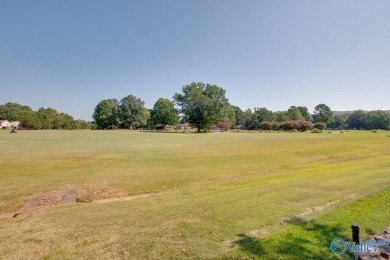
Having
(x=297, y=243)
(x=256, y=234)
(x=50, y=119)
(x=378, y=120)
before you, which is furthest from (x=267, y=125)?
(x=297, y=243)

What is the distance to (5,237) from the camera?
5695mm

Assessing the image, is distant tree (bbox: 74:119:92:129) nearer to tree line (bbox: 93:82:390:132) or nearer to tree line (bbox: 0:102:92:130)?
tree line (bbox: 0:102:92:130)

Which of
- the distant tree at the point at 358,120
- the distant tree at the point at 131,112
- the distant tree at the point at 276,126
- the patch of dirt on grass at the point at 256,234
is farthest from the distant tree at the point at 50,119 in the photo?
the distant tree at the point at 358,120

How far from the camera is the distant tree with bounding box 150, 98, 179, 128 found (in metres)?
109

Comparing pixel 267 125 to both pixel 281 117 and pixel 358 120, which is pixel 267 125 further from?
pixel 358 120

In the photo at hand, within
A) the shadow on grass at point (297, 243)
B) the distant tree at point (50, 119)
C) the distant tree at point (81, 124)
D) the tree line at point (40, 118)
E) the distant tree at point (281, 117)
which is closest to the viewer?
the shadow on grass at point (297, 243)

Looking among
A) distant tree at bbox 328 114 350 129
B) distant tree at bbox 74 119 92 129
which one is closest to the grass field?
distant tree at bbox 74 119 92 129

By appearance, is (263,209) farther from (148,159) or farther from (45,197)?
(148,159)

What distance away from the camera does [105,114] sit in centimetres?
12262

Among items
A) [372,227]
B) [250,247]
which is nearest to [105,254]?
[250,247]

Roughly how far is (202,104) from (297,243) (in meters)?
83.2

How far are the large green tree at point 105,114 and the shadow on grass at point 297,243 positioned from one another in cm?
12588

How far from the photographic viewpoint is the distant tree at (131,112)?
398 ft

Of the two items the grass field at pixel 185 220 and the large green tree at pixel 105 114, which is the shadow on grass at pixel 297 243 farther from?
the large green tree at pixel 105 114
